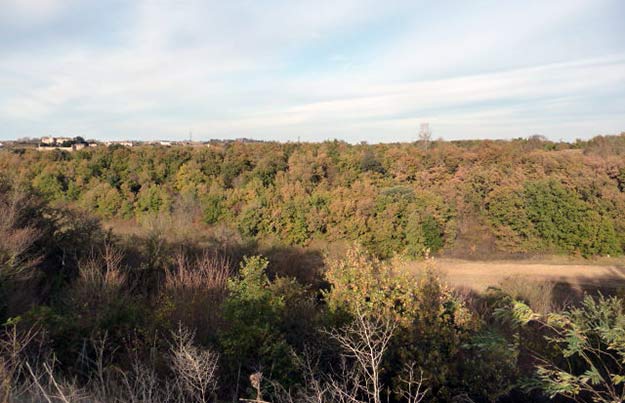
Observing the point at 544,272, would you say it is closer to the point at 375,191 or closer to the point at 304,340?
the point at 375,191

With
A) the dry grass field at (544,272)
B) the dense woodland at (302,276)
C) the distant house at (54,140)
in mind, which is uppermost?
the distant house at (54,140)

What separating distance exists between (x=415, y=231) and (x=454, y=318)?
2629 centimetres

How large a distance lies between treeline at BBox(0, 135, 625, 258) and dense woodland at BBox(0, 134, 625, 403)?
16cm

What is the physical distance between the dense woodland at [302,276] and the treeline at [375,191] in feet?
0.54

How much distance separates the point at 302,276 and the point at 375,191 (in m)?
18.7

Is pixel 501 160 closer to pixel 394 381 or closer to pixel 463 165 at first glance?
pixel 463 165

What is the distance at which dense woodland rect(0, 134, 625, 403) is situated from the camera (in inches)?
232

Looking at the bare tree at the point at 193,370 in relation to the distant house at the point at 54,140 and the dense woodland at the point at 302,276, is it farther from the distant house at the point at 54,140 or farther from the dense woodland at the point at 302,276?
the distant house at the point at 54,140

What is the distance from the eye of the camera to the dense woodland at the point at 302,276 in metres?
5.89

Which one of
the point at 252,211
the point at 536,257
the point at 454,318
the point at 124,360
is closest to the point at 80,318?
the point at 124,360

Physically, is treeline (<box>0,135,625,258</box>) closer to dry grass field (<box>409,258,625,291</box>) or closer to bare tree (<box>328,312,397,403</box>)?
dry grass field (<box>409,258,625,291</box>)

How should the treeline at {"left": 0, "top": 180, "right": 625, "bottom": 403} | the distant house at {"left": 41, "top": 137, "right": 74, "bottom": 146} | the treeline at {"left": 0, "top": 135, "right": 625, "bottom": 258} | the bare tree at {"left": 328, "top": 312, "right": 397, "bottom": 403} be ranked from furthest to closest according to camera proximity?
1. the distant house at {"left": 41, "top": 137, "right": 74, "bottom": 146}
2. the treeline at {"left": 0, "top": 135, "right": 625, "bottom": 258}
3. the treeline at {"left": 0, "top": 180, "right": 625, "bottom": 403}
4. the bare tree at {"left": 328, "top": 312, "right": 397, "bottom": 403}

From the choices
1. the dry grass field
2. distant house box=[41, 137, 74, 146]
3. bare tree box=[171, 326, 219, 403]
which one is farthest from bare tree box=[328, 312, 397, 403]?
distant house box=[41, 137, 74, 146]

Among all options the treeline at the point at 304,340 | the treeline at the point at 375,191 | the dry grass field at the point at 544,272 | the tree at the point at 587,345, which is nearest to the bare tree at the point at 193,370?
the treeline at the point at 304,340
